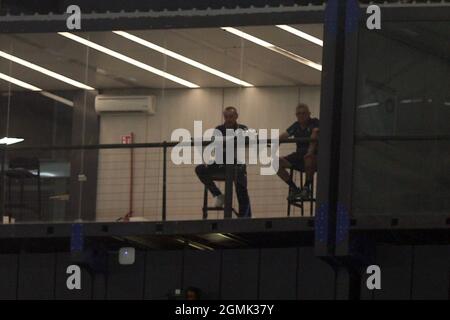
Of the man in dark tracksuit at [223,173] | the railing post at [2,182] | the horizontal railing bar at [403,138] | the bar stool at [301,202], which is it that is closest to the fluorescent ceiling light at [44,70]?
the railing post at [2,182]

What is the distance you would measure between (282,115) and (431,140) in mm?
2333

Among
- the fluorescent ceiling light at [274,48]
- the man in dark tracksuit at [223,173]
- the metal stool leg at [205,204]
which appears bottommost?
the metal stool leg at [205,204]

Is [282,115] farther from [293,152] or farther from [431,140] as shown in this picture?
[431,140]

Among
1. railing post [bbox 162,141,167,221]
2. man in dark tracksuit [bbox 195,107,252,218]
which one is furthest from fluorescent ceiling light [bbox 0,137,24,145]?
man in dark tracksuit [bbox 195,107,252,218]

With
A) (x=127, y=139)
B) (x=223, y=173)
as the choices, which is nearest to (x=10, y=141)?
(x=127, y=139)

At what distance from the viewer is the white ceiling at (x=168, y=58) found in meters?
27.3

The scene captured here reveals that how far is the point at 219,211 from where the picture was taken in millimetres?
27078

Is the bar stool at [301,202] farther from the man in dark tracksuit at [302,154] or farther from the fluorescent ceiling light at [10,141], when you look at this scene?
the fluorescent ceiling light at [10,141]

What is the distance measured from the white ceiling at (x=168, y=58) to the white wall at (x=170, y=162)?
218mm

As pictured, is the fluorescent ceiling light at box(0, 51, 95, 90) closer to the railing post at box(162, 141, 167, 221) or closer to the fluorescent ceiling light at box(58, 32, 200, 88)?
the fluorescent ceiling light at box(58, 32, 200, 88)

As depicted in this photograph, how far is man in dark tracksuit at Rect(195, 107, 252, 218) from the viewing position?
27.0 metres

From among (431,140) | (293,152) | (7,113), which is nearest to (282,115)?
(293,152)

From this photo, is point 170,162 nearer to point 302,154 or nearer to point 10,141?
point 302,154

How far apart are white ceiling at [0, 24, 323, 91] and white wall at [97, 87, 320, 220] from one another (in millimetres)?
218
